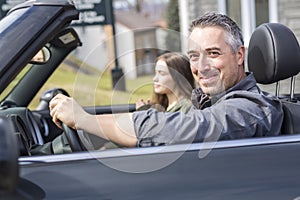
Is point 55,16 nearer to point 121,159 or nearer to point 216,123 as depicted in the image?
A: point 121,159

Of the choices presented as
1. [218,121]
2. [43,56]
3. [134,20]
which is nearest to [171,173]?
[218,121]

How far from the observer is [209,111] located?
216 cm

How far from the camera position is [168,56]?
10.1 feet

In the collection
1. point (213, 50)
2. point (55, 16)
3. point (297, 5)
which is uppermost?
point (55, 16)

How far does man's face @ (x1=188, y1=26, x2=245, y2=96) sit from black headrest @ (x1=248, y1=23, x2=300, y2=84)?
0.15m

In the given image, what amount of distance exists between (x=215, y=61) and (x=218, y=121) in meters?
0.36

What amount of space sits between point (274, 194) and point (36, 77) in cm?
216

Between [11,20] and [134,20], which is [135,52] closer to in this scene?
[11,20]

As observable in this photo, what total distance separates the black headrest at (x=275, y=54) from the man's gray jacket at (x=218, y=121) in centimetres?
21

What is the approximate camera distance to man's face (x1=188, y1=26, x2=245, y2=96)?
7.77 ft

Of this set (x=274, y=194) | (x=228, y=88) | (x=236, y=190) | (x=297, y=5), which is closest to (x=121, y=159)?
(x=236, y=190)

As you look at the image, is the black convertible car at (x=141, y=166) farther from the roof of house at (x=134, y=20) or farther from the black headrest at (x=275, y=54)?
the roof of house at (x=134, y=20)

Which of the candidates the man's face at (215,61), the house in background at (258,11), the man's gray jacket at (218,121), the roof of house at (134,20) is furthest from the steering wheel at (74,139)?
the roof of house at (134,20)

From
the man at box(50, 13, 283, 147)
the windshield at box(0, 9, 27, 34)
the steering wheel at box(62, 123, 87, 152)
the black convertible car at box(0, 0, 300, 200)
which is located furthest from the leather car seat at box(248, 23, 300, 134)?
the windshield at box(0, 9, 27, 34)
